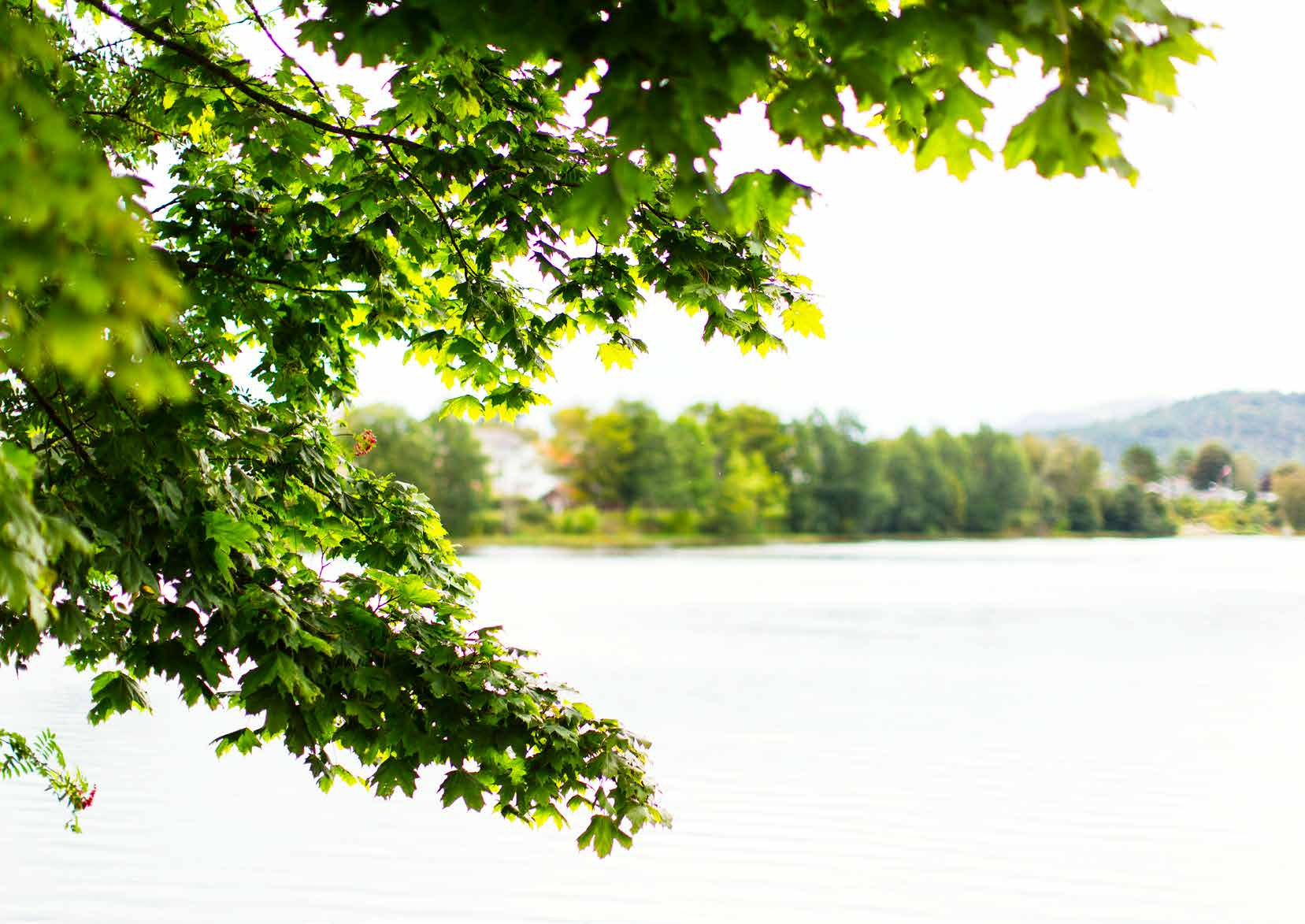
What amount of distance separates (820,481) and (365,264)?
68312 millimetres

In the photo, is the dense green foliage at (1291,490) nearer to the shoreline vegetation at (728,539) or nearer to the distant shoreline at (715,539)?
the shoreline vegetation at (728,539)

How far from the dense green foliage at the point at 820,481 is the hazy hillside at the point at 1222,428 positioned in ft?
14.7

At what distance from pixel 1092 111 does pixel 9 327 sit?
205 cm

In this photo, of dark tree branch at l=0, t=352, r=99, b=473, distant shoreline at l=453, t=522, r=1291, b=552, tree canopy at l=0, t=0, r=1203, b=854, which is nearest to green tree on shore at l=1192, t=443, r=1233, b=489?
distant shoreline at l=453, t=522, r=1291, b=552

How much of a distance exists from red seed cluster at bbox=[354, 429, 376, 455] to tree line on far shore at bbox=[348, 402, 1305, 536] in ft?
177

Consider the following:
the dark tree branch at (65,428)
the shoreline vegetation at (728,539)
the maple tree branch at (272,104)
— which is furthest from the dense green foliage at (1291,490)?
the dark tree branch at (65,428)

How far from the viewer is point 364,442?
4.45 m

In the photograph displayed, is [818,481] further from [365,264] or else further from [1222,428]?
[365,264]

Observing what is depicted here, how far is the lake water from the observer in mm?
7000

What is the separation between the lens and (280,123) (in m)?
3.96

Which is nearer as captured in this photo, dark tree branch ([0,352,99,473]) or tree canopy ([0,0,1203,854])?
tree canopy ([0,0,1203,854])

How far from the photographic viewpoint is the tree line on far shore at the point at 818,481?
6450 centimetres

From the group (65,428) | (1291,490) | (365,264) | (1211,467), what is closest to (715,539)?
(1211,467)

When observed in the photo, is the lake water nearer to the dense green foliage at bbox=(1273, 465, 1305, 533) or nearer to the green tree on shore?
the dense green foliage at bbox=(1273, 465, 1305, 533)
